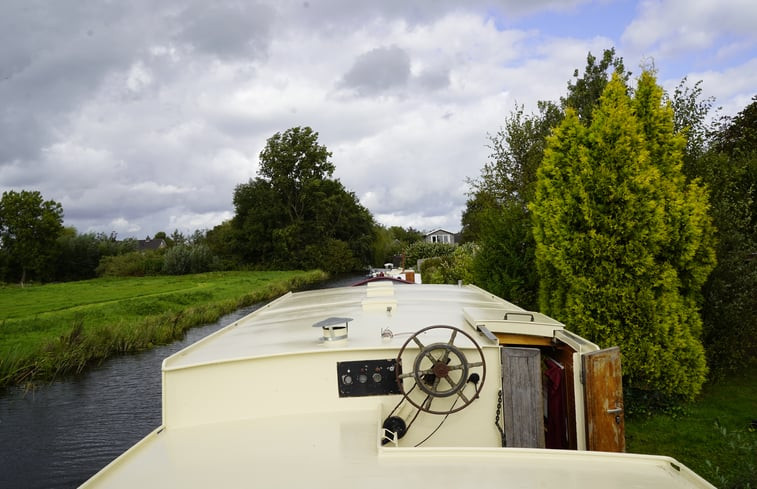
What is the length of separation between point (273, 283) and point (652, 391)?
3039cm

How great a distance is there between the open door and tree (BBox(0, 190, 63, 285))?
165ft

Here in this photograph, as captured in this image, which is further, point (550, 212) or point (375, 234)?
point (375, 234)

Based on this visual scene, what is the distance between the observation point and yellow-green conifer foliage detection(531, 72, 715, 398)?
6.41m

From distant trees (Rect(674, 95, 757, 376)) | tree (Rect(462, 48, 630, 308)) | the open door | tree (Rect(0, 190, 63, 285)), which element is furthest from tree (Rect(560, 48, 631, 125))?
tree (Rect(0, 190, 63, 285))

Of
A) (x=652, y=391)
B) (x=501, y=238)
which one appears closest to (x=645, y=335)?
(x=652, y=391)

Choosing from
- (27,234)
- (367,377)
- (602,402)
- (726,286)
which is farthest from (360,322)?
(27,234)

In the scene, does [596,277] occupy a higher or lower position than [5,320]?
higher

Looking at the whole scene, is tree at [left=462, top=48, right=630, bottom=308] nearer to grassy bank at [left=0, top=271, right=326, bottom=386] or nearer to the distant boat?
the distant boat

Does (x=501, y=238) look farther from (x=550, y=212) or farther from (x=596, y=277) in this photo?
(x=596, y=277)

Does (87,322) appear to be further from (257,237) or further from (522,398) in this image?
(257,237)

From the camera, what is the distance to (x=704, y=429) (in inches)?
237

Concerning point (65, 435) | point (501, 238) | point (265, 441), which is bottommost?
point (65, 435)

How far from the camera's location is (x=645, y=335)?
6.45 m

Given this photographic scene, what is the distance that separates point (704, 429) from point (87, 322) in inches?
711
